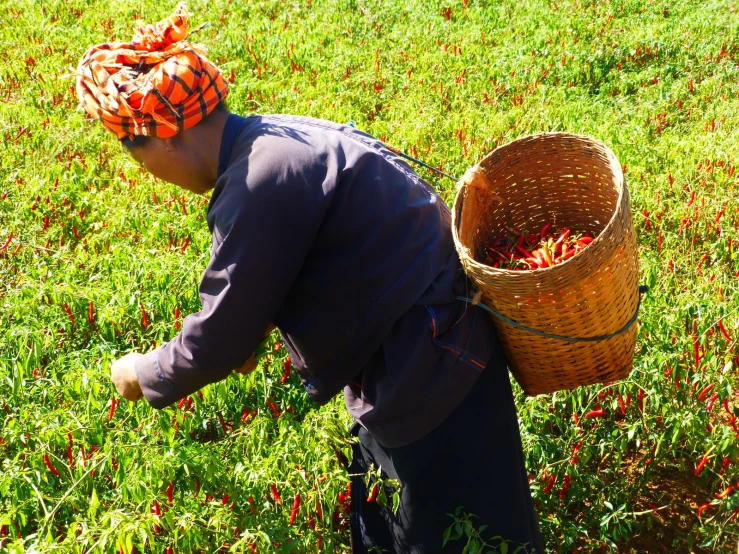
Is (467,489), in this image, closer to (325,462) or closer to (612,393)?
(325,462)

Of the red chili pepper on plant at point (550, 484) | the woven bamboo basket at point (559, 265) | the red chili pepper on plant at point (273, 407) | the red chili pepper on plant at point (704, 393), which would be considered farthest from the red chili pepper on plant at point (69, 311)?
the red chili pepper on plant at point (704, 393)

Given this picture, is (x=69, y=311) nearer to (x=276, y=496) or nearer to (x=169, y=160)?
(x=276, y=496)

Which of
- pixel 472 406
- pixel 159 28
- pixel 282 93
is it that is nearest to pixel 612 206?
pixel 472 406

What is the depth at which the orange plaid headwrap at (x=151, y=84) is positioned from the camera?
1893 mm

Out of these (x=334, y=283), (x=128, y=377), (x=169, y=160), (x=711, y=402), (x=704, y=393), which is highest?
(x=169, y=160)

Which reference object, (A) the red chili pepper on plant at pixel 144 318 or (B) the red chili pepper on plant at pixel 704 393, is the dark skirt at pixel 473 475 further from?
(A) the red chili pepper on plant at pixel 144 318

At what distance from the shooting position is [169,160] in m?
1.99

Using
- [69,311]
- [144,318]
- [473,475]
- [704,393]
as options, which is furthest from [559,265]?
[69,311]

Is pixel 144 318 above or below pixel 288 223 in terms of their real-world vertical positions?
below

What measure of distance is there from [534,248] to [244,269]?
0.99 m

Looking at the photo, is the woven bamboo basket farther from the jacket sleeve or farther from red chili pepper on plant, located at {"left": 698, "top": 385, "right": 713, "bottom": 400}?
red chili pepper on plant, located at {"left": 698, "top": 385, "right": 713, "bottom": 400}

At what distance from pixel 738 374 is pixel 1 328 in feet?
10.4

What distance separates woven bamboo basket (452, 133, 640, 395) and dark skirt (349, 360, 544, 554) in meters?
0.17

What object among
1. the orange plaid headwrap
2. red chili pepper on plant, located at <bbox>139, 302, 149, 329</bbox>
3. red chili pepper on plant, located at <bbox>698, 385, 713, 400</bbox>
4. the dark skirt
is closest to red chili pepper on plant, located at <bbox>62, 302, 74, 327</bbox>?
red chili pepper on plant, located at <bbox>139, 302, 149, 329</bbox>
